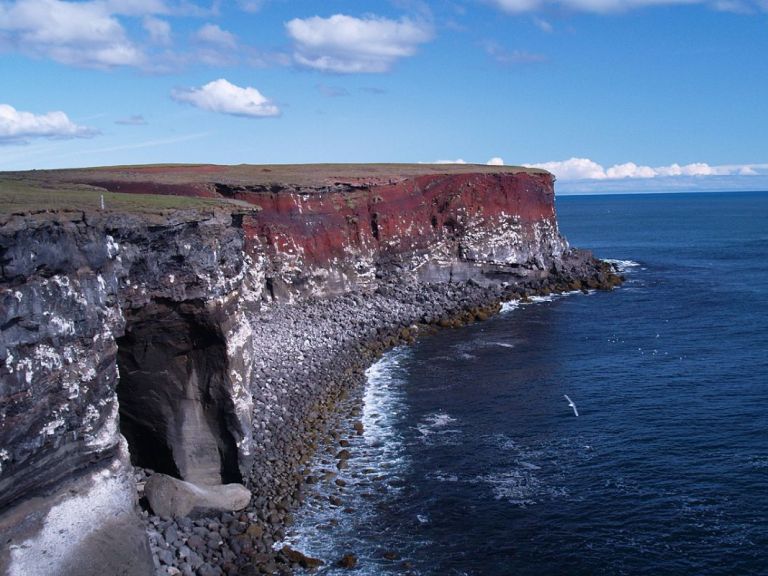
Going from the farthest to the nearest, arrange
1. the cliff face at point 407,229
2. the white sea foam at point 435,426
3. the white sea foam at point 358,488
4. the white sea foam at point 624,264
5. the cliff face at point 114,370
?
1. the white sea foam at point 624,264
2. the cliff face at point 407,229
3. the white sea foam at point 435,426
4. the white sea foam at point 358,488
5. the cliff face at point 114,370

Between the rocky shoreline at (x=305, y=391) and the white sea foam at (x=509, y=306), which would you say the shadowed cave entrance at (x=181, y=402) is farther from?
the white sea foam at (x=509, y=306)

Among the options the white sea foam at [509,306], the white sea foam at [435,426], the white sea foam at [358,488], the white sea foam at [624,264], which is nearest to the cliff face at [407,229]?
the white sea foam at [509,306]

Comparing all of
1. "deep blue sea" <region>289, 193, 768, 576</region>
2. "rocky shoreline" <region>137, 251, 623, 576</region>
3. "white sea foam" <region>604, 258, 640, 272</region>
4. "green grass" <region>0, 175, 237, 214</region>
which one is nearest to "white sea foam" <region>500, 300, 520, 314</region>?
"rocky shoreline" <region>137, 251, 623, 576</region>

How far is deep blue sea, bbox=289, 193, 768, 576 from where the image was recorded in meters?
19.6

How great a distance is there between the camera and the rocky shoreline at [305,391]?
19172 millimetres

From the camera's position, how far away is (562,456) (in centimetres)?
2525

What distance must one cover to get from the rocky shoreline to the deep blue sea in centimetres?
94

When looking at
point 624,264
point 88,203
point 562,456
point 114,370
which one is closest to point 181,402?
point 114,370

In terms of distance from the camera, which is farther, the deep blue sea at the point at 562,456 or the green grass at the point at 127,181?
the deep blue sea at the point at 562,456

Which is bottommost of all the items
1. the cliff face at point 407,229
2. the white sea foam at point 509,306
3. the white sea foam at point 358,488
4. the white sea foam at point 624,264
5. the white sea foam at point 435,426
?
the white sea foam at point 358,488

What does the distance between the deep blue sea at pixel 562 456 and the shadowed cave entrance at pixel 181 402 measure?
348cm

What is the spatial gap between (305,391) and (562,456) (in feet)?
35.2

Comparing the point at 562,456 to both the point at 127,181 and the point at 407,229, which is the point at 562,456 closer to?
the point at 407,229

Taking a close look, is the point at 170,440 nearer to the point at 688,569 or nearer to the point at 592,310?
the point at 688,569
